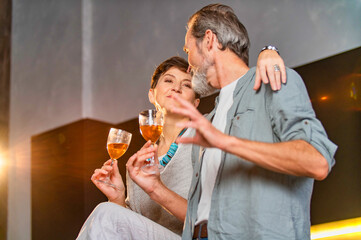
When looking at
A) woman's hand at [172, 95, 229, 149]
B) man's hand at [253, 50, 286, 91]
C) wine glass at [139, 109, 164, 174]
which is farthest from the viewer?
wine glass at [139, 109, 164, 174]

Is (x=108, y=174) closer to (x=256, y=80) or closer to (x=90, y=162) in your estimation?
(x=256, y=80)

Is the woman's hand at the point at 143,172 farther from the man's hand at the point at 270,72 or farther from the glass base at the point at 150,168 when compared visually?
the man's hand at the point at 270,72

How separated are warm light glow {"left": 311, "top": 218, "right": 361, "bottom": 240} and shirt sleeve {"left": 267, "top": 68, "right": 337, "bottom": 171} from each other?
0.97 metres

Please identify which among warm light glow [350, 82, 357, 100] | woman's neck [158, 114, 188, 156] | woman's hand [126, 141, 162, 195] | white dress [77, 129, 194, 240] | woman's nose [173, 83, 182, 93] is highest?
woman's nose [173, 83, 182, 93]

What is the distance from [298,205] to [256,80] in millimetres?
360

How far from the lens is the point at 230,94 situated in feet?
4.15

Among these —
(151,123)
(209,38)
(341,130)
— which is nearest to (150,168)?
(151,123)

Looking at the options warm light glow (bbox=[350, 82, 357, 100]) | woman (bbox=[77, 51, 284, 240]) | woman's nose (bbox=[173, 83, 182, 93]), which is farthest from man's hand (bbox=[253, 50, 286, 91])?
warm light glow (bbox=[350, 82, 357, 100])

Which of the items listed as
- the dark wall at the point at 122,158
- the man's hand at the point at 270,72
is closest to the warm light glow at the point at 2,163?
the dark wall at the point at 122,158

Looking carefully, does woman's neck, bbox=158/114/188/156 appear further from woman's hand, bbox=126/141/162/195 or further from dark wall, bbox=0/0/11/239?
dark wall, bbox=0/0/11/239

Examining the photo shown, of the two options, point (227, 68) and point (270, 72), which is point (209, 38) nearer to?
point (227, 68)

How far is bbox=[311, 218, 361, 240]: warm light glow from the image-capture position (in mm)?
1736

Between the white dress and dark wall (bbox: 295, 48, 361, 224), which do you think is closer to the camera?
the white dress

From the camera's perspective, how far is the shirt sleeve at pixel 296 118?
0.89 metres
